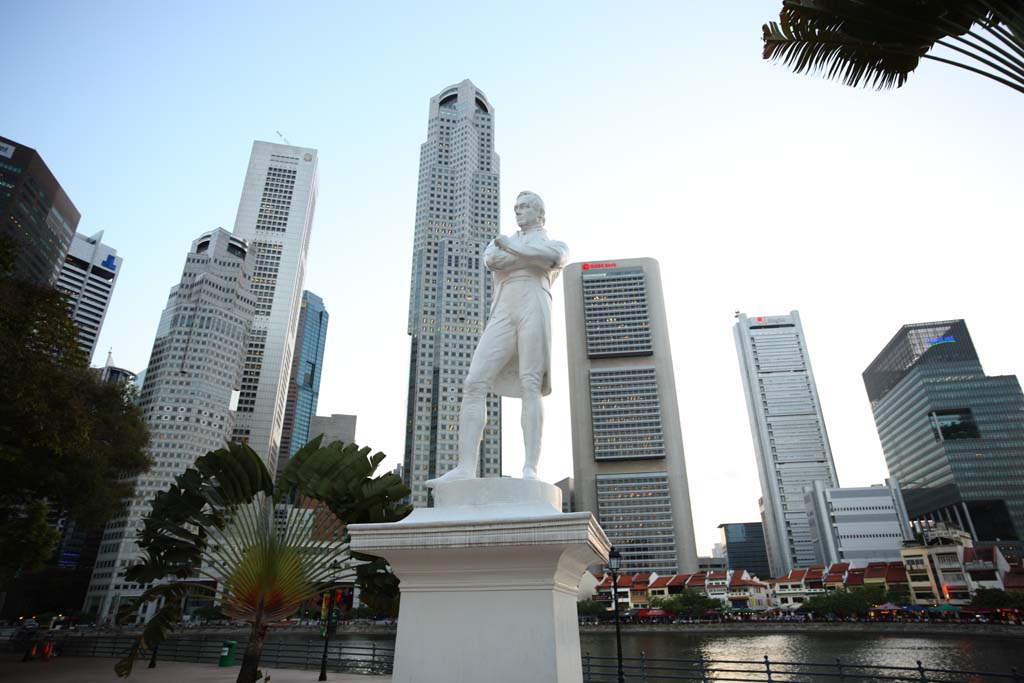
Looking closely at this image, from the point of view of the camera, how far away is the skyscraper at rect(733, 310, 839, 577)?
134m

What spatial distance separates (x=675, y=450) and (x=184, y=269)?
97.1 metres

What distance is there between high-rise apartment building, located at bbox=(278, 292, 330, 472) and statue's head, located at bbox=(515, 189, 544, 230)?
585 feet

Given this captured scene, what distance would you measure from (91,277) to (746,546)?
645 ft

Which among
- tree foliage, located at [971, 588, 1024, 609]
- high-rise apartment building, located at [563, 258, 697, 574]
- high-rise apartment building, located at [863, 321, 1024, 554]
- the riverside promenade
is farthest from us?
high-rise apartment building, located at [563, 258, 697, 574]

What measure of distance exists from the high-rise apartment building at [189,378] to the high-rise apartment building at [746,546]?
154 m

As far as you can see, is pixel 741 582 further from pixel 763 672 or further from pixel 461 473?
pixel 461 473

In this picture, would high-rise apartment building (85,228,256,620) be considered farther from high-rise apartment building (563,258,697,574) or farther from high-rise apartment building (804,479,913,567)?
high-rise apartment building (804,479,913,567)

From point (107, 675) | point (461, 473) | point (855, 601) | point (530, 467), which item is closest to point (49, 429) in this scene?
point (107, 675)

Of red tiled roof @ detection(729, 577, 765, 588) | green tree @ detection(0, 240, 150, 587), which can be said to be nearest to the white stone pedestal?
green tree @ detection(0, 240, 150, 587)

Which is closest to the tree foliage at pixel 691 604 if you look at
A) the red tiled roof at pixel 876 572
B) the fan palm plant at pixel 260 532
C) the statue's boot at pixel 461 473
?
the red tiled roof at pixel 876 572

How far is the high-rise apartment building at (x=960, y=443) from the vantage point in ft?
273

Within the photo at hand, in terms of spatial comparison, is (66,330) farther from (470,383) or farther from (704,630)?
(704,630)

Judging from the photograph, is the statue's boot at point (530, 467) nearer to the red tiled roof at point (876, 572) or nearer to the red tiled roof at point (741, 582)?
the red tiled roof at point (876, 572)

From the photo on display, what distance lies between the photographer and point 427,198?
363 ft
